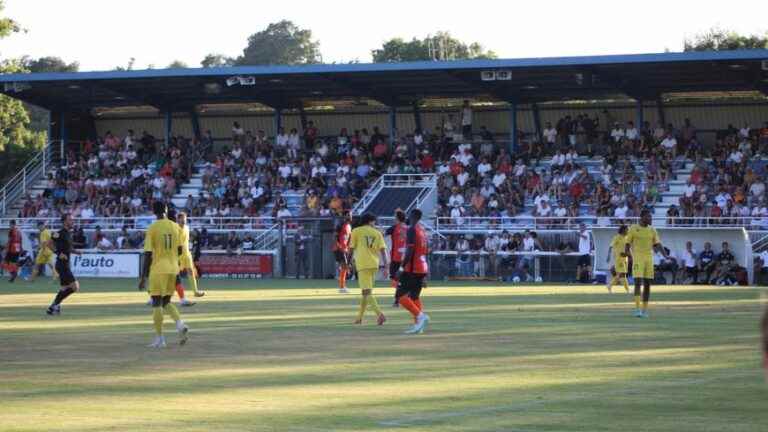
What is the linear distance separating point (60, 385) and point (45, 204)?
144ft

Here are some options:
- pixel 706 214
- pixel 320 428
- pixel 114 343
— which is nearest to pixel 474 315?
pixel 114 343

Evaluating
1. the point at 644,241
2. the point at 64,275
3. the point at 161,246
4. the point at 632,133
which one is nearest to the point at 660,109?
the point at 632,133

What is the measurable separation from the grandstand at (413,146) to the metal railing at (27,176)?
12 cm

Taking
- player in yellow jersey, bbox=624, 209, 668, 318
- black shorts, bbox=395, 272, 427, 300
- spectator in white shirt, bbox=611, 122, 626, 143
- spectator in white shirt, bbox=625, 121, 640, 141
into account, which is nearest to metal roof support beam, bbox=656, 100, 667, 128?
spectator in white shirt, bbox=611, 122, 626, 143

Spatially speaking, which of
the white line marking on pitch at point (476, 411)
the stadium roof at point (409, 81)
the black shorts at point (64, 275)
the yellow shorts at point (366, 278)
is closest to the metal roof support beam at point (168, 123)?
the stadium roof at point (409, 81)

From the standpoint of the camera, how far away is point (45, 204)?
56469mm

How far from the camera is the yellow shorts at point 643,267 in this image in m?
25.2

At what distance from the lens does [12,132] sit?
310 ft

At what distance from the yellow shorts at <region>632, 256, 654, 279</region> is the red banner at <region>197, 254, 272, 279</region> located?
24716 millimetres

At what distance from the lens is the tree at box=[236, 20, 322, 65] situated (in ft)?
512

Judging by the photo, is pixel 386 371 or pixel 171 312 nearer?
pixel 386 371

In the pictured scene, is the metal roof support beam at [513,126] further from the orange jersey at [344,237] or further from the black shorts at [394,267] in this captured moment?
the black shorts at [394,267]

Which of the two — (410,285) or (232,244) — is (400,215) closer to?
(410,285)

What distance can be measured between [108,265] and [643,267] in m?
28.7
